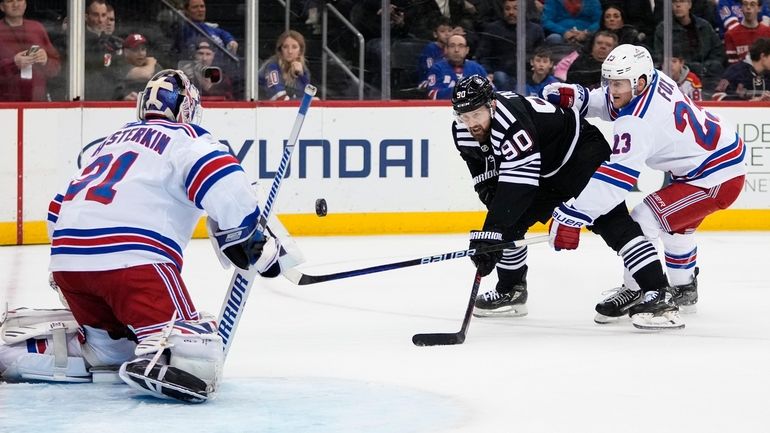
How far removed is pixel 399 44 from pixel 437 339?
12.3 feet

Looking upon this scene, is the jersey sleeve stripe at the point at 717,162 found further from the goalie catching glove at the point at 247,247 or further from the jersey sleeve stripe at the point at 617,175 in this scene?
the goalie catching glove at the point at 247,247

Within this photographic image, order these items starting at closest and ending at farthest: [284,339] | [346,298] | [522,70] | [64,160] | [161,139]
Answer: [161,139] < [284,339] < [346,298] < [64,160] < [522,70]

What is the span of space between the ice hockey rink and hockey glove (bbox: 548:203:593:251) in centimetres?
31

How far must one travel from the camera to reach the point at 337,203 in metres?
7.75

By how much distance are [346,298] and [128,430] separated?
7.82ft

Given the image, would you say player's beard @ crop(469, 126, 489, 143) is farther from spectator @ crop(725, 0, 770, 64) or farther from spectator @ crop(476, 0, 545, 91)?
spectator @ crop(725, 0, 770, 64)

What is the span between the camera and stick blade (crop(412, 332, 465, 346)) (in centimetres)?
444

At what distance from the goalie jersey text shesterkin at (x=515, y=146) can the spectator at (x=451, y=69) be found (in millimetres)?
3145

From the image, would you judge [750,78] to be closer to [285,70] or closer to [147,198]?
[285,70]

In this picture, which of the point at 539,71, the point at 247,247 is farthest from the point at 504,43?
the point at 247,247

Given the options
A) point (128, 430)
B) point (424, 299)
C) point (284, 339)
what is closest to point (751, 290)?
point (424, 299)

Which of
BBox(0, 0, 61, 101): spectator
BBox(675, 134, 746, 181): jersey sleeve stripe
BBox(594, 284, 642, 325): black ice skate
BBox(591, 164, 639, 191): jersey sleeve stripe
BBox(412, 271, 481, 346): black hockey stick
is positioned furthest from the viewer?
BBox(0, 0, 61, 101): spectator

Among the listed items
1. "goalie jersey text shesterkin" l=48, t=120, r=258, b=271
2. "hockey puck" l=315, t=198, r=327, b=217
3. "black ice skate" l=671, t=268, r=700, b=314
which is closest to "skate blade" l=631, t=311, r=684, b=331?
"black ice skate" l=671, t=268, r=700, b=314

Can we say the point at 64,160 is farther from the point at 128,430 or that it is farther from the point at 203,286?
the point at 128,430
